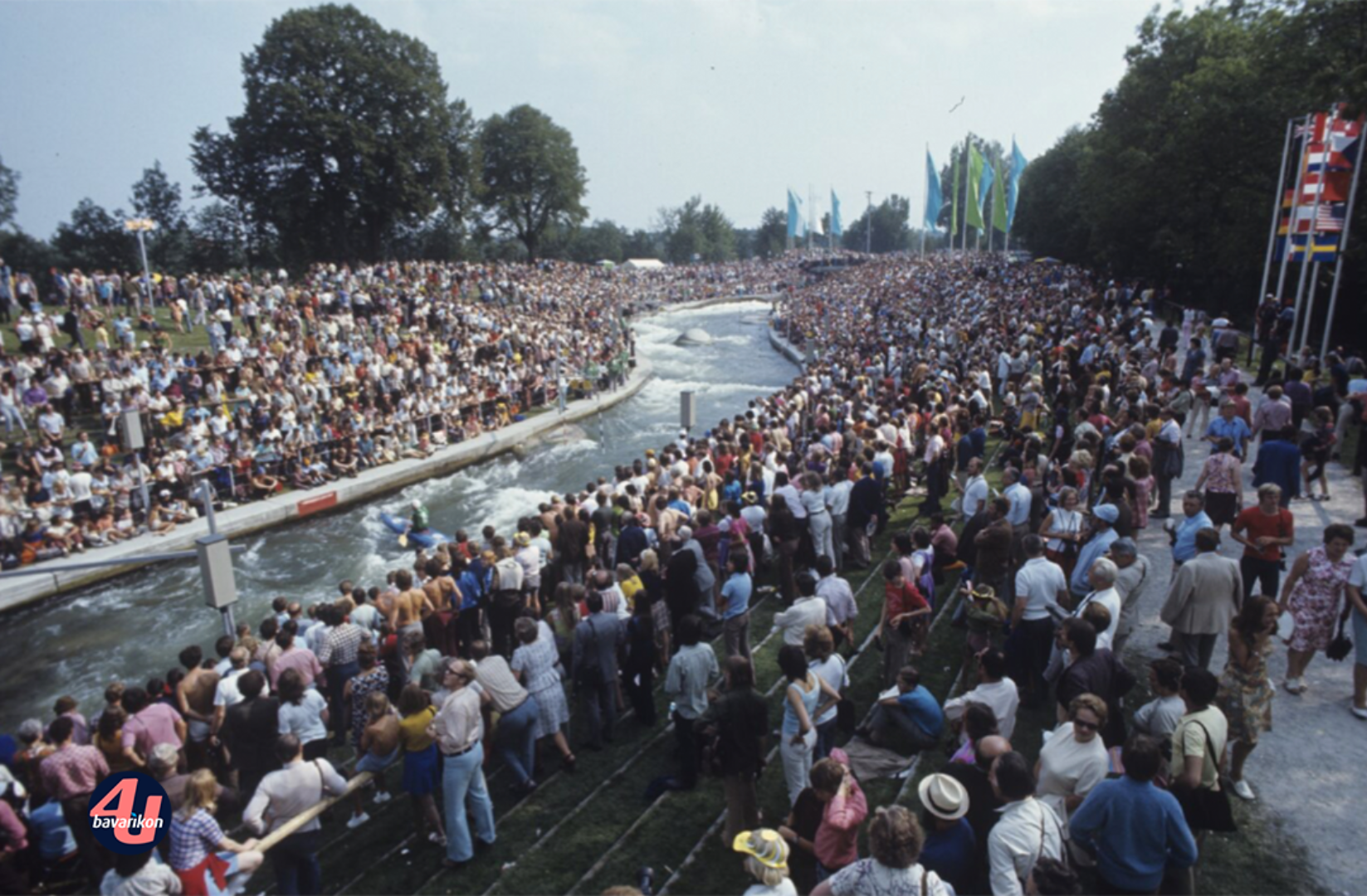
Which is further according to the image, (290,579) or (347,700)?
(290,579)

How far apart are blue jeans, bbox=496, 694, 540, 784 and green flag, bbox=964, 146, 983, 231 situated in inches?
1610

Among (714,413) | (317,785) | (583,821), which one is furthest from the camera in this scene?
(714,413)

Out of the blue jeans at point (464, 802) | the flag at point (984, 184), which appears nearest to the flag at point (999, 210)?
the flag at point (984, 184)

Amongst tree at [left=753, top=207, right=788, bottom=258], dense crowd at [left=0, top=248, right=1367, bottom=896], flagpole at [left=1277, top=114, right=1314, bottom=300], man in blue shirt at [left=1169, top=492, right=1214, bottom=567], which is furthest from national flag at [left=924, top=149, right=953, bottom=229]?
tree at [left=753, top=207, right=788, bottom=258]

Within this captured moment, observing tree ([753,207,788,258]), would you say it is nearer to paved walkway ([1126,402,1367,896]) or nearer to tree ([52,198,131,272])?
tree ([52,198,131,272])

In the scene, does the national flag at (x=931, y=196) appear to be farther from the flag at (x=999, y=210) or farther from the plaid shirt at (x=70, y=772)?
the plaid shirt at (x=70, y=772)

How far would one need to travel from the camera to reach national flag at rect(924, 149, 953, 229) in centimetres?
5050

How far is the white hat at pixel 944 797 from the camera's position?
3852 millimetres

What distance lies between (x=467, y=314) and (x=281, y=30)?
2468cm

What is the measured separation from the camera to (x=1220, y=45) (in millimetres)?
28938

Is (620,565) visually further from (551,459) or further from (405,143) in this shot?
(405,143)

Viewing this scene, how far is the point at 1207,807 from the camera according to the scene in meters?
4.45

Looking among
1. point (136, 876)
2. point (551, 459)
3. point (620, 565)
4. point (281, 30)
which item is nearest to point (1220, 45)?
point (551, 459)

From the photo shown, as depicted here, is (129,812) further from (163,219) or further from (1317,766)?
(163,219)
